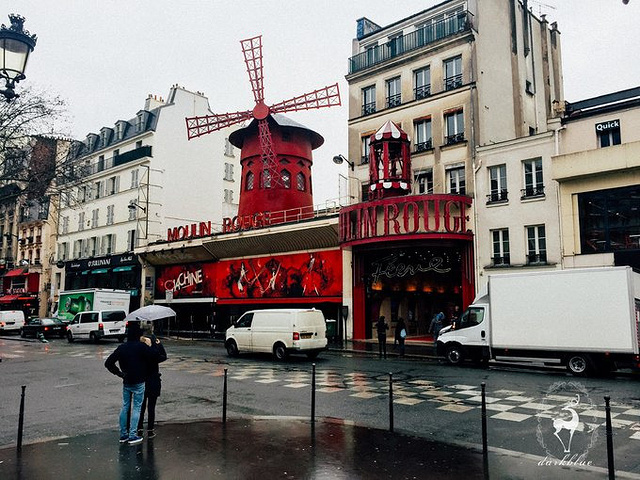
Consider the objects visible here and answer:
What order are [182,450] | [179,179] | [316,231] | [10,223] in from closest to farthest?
→ [182,450] → [316,231] → [179,179] → [10,223]

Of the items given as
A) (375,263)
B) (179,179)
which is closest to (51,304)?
(179,179)

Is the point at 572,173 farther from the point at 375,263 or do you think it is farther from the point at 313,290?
the point at 313,290

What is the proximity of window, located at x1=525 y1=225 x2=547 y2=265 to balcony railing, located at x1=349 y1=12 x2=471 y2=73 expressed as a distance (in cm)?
985

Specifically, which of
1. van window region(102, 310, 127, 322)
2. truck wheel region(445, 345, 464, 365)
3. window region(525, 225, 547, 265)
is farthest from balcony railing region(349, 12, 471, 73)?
van window region(102, 310, 127, 322)

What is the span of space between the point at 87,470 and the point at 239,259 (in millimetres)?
28880

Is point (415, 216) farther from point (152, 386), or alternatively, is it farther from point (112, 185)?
point (112, 185)

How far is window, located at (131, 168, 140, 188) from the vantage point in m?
42.6

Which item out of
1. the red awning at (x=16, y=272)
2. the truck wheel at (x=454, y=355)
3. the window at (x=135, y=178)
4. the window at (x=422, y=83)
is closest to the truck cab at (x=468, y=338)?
the truck wheel at (x=454, y=355)

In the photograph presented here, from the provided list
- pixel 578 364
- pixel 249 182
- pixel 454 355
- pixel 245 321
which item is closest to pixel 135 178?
pixel 249 182

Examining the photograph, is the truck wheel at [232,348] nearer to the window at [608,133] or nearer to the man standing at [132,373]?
the man standing at [132,373]

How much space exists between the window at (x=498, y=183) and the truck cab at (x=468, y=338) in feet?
24.7

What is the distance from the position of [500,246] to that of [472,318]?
23.5ft

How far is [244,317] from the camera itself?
20.2m

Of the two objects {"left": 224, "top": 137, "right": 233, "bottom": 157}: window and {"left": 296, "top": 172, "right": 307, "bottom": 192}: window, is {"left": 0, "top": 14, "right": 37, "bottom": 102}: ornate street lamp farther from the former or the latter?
{"left": 224, "top": 137, "right": 233, "bottom": 157}: window
